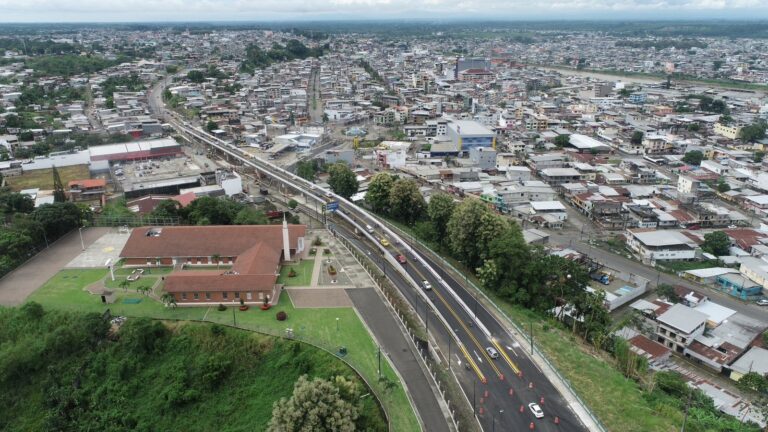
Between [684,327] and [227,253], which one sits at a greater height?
[227,253]

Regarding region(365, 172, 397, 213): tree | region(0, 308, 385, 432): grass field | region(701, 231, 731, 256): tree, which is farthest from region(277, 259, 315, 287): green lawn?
region(701, 231, 731, 256): tree

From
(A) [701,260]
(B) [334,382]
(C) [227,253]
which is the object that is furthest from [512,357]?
(A) [701,260]

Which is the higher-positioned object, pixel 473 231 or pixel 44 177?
pixel 473 231

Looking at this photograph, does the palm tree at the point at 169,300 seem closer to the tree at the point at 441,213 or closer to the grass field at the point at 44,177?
the tree at the point at 441,213

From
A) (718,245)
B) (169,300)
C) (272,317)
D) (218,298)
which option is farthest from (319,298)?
(718,245)

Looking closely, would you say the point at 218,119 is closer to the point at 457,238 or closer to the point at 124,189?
the point at 124,189

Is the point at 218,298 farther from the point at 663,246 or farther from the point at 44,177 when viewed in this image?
the point at 44,177

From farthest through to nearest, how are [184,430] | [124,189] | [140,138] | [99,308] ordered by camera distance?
1. [140,138]
2. [124,189]
3. [99,308]
4. [184,430]
